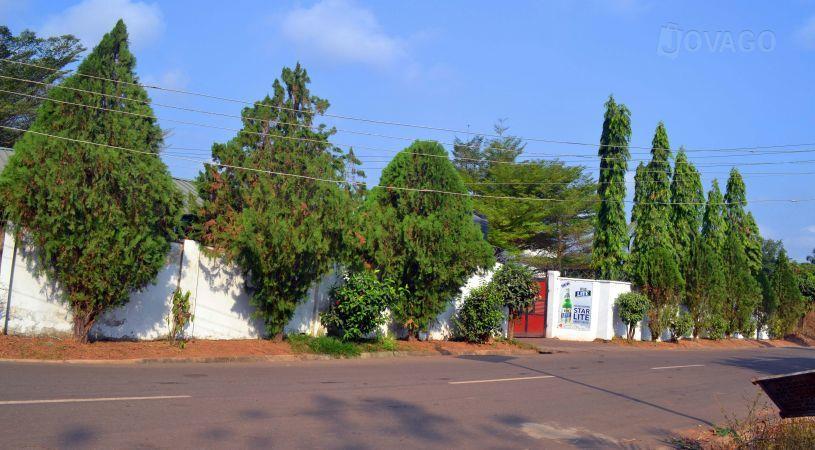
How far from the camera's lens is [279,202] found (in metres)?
15.5

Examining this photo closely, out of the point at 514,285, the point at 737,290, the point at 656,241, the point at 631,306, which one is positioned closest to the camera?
the point at 514,285

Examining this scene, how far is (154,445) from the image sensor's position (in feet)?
21.3

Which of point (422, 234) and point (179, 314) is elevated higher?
point (422, 234)

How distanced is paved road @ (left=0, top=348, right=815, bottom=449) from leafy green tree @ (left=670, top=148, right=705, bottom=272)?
811 inches

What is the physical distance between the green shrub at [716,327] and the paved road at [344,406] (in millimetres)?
19017

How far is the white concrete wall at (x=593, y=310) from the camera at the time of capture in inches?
1091

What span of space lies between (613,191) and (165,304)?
2250 cm

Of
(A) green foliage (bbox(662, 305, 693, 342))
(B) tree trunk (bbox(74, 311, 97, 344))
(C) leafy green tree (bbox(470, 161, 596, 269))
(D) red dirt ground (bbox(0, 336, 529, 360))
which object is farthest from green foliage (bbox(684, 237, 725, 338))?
(B) tree trunk (bbox(74, 311, 97, 344))

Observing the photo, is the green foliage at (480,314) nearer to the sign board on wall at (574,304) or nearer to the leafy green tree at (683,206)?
the sign board on wall at (574,304)

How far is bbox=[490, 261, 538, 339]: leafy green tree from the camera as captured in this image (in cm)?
2112

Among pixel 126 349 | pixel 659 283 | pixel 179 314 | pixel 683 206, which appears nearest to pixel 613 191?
pixel 659 283

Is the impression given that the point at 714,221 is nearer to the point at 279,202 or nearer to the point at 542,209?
the point at 542,209

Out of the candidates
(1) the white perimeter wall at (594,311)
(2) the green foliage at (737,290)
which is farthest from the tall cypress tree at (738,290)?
(1) the white perimeter wall at (594,311)

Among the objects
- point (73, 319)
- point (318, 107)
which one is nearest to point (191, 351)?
point (73, 319)
